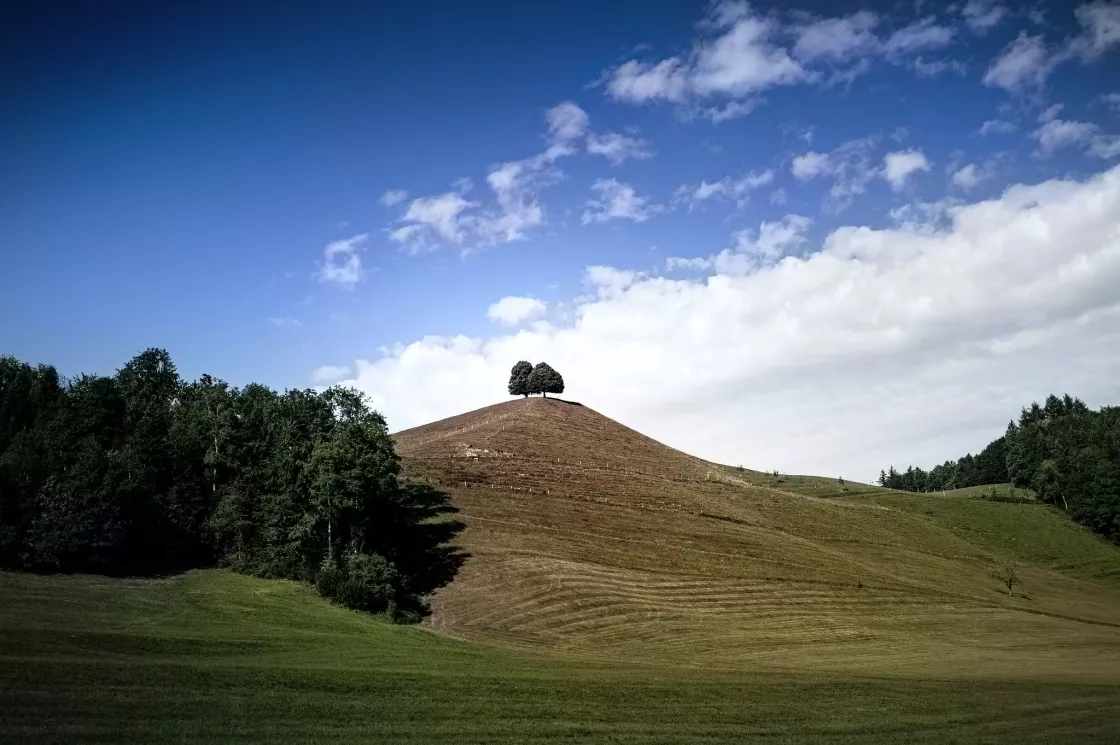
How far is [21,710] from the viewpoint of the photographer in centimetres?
2388

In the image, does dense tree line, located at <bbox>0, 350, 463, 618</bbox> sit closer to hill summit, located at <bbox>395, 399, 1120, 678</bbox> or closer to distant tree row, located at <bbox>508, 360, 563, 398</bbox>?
hill summit, located at <bbox>395, 399, 1120, 678</bbox>

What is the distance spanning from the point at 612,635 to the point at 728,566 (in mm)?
24358

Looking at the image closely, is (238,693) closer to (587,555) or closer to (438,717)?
(438,717)

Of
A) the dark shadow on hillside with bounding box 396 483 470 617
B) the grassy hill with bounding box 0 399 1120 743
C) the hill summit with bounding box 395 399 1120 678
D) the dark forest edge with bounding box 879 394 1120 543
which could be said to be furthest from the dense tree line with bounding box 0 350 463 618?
the dark forest edge with bounding box 879 394 1120 543

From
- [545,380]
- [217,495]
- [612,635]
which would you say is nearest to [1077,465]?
[545,380]

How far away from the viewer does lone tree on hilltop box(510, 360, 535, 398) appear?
145 metres

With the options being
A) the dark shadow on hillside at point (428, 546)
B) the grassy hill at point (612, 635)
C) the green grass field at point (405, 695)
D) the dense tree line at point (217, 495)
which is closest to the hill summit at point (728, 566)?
the grassy hill at point (612, 635)

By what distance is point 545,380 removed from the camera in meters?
143

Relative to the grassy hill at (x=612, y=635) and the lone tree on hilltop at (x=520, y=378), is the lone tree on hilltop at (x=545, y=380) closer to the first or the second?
the lone tree on hilltop at (x=520, y=378)

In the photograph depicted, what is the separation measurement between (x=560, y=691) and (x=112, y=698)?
60.1 ft

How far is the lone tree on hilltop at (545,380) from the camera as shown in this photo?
143125mm

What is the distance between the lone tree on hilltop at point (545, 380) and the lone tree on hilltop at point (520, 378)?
0.90 meters

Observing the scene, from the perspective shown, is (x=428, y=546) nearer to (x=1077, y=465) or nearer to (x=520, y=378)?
(x=520, y=378)

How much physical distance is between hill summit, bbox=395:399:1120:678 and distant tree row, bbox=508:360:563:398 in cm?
1218
